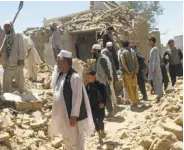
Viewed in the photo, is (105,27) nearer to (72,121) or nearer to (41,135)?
(41,135)

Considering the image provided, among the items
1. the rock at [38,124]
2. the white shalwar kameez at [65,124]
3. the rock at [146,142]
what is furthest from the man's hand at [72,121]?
the rock at [38,124]

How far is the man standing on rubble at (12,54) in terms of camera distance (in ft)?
21.7

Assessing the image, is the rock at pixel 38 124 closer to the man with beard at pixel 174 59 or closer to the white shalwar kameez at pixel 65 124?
the white shalwar kameez at pixel 65 124

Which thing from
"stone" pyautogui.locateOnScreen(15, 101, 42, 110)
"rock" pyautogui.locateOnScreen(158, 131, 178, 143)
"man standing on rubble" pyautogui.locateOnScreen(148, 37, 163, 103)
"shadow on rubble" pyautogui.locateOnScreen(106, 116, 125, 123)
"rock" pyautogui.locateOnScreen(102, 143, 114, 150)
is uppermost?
"man standing on rubble" pyautogui.locateOnScreen(148, 37, 163, 103)

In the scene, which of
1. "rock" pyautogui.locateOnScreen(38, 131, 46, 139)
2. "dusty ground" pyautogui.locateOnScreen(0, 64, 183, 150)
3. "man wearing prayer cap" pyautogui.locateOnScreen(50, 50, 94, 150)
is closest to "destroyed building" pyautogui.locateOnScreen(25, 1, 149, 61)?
"dusty ground" pyautogui.locateOnScreen(0, 64, 183, 150)

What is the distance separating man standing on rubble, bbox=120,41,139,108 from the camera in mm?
7102

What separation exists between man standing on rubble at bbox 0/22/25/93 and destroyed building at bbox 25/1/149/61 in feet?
19.4

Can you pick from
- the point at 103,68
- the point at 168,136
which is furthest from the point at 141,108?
the point at 168,136

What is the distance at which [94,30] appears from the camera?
13961 mm

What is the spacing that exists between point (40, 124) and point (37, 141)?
57 centimetres

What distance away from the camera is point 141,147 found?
14.9ft

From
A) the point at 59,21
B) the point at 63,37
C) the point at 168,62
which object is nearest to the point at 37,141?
the point at 168,62

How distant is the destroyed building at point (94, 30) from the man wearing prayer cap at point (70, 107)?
8.25 meters

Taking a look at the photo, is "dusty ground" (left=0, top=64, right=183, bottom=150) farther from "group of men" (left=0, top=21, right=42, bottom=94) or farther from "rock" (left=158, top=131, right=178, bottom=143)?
"group of men" (left=0, top=21, right=42, bottom=94)
